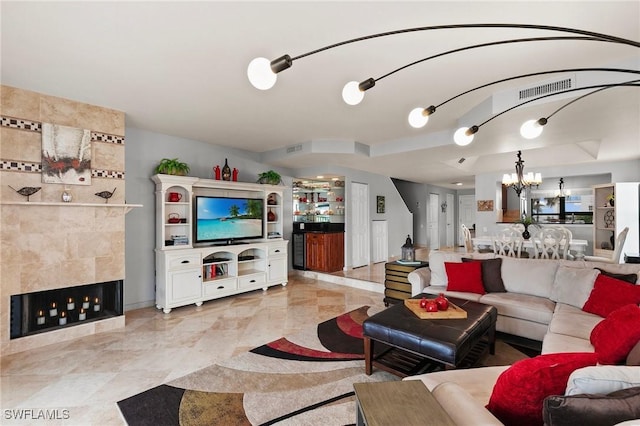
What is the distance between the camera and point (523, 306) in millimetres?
3004

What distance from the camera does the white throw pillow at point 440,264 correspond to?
380 centimetres

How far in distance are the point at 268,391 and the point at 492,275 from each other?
2.75 m

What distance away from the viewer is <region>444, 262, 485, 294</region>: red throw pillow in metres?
3.44

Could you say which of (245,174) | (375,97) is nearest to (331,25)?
(375,97)

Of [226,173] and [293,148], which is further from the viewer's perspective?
[293,148]

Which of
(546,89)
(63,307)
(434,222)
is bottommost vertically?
(63,307)

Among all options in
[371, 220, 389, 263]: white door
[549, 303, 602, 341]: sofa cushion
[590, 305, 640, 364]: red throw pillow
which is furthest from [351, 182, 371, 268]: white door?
[590, 305, 640, 364]: red throw pillow

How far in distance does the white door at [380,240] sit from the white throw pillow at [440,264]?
3.37m

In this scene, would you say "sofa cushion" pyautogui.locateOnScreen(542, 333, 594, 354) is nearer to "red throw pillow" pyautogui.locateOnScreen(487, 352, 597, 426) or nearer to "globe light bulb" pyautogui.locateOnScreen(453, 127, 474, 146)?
"red throw pillow" pyautogui.locateOnScreen(487, 352, 597, 426)

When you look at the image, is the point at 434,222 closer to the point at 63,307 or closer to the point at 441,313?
the point at 441,313

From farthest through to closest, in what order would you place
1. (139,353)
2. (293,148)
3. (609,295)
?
(293,148) → (139,353) → (609,295)

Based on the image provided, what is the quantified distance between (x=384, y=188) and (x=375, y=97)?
4643mm

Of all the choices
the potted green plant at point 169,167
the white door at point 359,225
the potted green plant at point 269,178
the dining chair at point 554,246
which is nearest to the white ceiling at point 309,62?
the potted green plant at point 169,167

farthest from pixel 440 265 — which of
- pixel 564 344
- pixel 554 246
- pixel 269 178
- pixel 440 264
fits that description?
pixel 269 178
